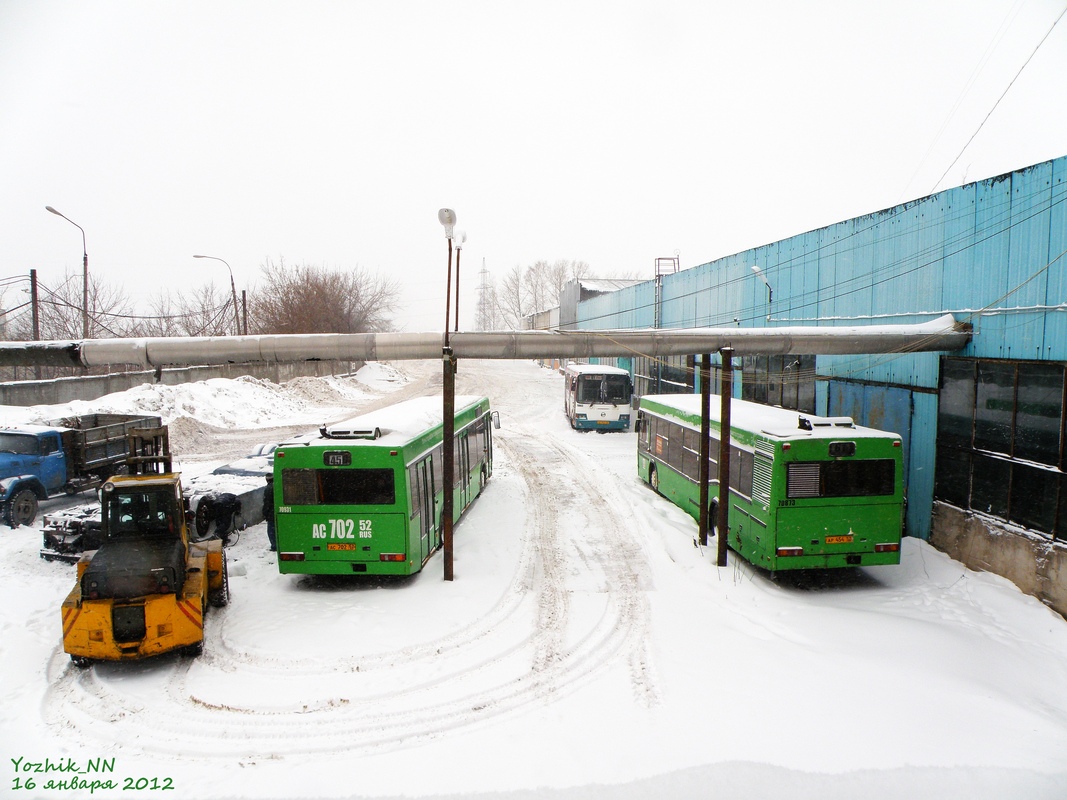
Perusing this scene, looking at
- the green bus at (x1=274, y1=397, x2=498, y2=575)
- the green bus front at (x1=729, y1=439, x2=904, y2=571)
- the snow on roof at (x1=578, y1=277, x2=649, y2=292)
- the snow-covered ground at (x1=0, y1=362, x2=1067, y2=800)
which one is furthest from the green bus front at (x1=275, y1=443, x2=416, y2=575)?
the snow on roof at (x1=578, y1=277, x2=649, y2=292)

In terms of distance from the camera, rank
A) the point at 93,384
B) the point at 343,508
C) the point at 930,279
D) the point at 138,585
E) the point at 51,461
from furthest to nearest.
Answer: the point at 93,384, the point at 51,461, the point at 930,279, the point at 343,508, the point at 138,585

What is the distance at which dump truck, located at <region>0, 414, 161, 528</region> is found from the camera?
1551 centimetres

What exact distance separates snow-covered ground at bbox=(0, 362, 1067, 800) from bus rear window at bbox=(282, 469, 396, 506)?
1.76 meters

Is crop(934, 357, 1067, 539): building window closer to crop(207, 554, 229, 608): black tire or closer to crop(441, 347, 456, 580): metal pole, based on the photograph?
crop(441, 347, 456, 580): metal pole

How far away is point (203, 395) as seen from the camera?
1303 inches

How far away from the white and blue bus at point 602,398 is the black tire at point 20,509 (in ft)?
69.9

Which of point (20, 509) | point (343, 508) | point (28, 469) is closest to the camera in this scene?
point (343, 508)

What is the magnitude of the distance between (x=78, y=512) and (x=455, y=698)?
9.69 meters

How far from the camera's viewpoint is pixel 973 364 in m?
12.7

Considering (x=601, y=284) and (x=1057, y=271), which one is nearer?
(x=1057, y=271)

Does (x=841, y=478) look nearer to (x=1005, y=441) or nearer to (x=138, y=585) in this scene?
(x=1005, y=441)

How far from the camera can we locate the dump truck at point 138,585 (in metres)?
8.50

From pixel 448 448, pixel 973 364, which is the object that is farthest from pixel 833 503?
pixel 448 448

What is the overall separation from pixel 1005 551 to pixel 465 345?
10643 millimetres
